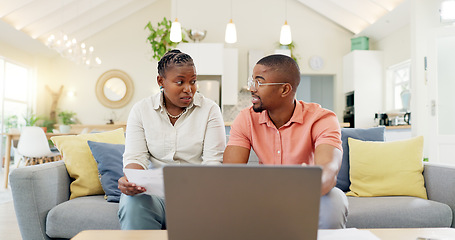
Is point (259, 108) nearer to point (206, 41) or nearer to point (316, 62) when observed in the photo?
point (206, 41)

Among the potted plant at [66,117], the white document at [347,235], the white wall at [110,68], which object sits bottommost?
the white document at [347,235]

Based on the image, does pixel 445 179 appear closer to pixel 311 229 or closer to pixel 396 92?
pixel 311 229

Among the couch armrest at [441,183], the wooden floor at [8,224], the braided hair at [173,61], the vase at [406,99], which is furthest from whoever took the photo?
the vase at [406,99]

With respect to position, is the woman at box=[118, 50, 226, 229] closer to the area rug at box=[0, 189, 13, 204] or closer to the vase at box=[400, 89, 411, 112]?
the area rug at box=[0, 189, 13, 204]

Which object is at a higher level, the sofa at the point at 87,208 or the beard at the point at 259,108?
the beard at the point at 259,108

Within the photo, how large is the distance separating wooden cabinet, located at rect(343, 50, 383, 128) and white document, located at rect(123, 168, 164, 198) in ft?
19.6

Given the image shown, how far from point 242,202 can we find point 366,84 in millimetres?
6566

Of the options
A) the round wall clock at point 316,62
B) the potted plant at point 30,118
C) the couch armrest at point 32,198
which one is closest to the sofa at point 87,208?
the couch armrest at point 32,198

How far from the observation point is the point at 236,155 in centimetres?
153

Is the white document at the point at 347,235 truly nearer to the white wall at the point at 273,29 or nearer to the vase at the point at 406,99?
the vase at the point at 406,99

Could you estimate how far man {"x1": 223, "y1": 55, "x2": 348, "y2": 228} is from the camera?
1502mm

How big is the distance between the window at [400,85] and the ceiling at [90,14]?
0.75 metres

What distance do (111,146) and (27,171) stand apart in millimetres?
450

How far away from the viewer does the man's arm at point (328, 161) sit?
3.89ft
